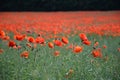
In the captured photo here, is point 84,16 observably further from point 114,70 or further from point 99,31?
point 114,70

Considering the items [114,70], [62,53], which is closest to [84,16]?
[62,53]

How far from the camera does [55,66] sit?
2.75 metres

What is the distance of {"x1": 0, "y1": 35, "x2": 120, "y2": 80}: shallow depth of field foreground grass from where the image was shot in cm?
259

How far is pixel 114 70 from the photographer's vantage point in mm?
2799

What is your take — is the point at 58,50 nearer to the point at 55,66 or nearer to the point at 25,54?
the point at 55,66

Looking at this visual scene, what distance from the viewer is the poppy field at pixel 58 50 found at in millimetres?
2627

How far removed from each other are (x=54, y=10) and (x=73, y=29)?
41 centimetres
